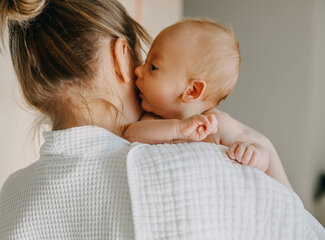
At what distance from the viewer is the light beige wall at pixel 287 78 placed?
2064mm

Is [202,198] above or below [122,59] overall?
below

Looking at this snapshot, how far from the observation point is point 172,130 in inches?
28.5

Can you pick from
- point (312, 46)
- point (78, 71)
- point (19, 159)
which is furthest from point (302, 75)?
point (78, 71)

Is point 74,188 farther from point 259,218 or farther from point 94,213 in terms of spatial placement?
point 259,218

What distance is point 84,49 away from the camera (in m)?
0.70

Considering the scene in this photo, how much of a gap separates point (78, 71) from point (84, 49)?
0.14 ft

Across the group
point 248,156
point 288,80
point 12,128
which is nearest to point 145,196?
point 248,156

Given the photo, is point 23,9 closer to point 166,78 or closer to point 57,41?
point 57,41

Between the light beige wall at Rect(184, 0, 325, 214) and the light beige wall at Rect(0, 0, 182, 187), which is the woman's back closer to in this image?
the light beige wall at Rect(0, 0, 182, 187)

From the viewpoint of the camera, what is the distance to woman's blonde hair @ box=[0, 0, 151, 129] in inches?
27.3

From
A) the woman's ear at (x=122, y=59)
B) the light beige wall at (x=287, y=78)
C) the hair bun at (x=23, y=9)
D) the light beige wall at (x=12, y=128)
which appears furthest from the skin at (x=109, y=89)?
the light beige wall at (x=287, y=78)

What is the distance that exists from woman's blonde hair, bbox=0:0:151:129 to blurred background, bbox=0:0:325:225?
130 centimetres

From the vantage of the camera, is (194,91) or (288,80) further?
(288,80)

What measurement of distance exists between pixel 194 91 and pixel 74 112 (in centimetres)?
29
